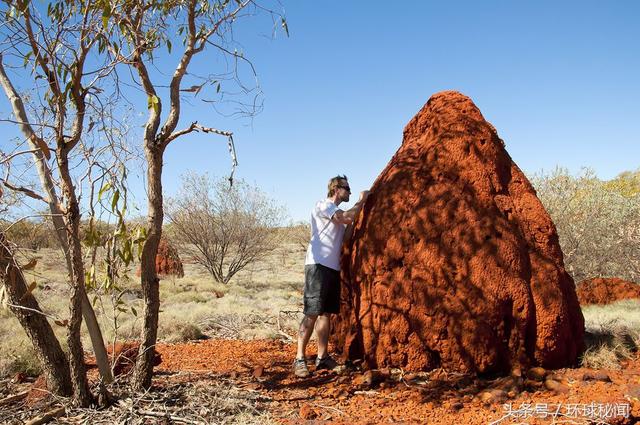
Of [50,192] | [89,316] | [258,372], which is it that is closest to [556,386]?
[258,372]

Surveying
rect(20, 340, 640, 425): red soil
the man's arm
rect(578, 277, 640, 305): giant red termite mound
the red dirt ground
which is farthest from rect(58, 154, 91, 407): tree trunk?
rect(578, 277, 640, 305): giant red termite mound

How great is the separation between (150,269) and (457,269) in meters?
2.42

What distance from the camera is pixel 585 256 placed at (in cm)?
1235

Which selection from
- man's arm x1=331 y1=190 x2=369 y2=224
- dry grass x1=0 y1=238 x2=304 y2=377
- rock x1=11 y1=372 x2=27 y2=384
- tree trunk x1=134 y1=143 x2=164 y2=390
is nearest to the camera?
tree trunk x1=134 y1=143 x2=164 y2=390

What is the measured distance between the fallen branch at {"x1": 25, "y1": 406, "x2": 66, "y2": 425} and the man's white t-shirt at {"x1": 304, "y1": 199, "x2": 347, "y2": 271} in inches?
87.6

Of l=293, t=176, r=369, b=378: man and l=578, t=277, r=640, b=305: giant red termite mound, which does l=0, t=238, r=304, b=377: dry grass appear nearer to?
→ l=293, t=176, r=369, b=378: man

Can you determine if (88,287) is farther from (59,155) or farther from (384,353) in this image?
(384,353)

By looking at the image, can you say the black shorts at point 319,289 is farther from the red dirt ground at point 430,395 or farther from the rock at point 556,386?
the rock at point 556,386

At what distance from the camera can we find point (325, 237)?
4820 mm

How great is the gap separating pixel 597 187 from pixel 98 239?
12715 mm

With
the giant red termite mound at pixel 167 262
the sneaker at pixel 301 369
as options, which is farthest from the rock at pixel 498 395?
the giant red termite mound at pixel 167 262

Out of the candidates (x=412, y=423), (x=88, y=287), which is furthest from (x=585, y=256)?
(x=88, y=287)

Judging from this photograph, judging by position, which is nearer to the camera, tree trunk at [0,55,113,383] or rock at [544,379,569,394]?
tree trunk at [0,55,113,383]

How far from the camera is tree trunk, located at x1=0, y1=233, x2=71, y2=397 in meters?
3.69
